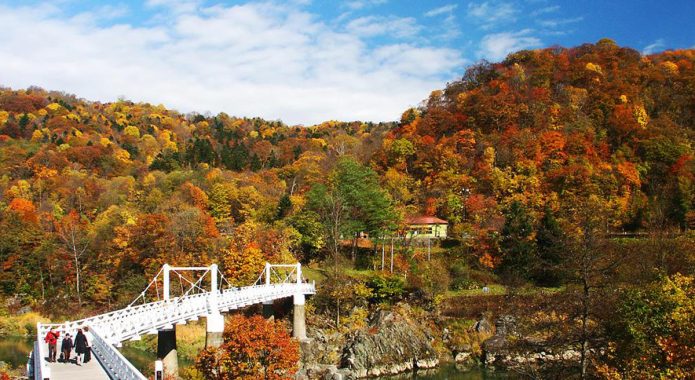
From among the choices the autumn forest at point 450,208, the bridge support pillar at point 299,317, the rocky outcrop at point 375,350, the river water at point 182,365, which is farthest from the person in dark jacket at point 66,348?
the bridge support pillar at point 299,317

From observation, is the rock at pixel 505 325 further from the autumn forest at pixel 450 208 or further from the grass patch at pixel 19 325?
the grass patch at pixel 19 325

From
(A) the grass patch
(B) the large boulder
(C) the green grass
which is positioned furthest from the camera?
(A) the grass patch

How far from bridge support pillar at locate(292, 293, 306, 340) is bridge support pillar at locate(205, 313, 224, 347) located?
997 cm

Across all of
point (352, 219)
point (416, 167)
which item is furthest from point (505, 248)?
point (416, 167)

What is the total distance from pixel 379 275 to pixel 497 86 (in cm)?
3547

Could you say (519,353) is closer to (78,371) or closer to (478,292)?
(478,292)

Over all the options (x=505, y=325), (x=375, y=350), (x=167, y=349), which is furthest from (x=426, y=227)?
(x=167, y=349)

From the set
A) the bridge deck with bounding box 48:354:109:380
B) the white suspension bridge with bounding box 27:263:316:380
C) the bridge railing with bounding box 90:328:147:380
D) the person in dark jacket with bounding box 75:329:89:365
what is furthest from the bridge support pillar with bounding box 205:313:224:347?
the person in dark jacket with bounding box 75:329:89:365

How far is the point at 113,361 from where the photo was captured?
42.0 feet

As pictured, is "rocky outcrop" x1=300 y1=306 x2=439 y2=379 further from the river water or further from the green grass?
the green grass

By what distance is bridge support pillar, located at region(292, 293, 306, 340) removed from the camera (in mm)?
34500

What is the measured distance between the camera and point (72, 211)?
5591 centimetres

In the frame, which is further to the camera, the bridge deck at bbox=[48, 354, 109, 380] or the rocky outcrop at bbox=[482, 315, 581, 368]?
the rocky outcrop at bbox=[482, 315, 581, 368]

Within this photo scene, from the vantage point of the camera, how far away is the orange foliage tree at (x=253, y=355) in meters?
17.6
